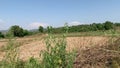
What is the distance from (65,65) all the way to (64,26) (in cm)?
63

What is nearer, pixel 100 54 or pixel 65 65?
pixel 65 65

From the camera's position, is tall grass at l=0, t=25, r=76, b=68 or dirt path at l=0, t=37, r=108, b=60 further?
dirt path at l=0, t=37, r=108, b=60

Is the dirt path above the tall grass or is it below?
below

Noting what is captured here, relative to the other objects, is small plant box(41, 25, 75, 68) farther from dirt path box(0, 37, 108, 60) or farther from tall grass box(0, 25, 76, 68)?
dirt path box(0, 37, 108, 60)

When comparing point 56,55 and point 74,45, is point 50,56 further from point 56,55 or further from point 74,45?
point 74,45

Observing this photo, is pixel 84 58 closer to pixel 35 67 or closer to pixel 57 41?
pixel 57 41

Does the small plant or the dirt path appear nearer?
the small plant

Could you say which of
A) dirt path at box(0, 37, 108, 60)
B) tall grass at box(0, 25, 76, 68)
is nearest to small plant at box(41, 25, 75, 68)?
tall grass at box(0, 25, 76, 68)

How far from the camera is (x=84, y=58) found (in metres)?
6.46

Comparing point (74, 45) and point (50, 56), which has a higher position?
point (50, 56)

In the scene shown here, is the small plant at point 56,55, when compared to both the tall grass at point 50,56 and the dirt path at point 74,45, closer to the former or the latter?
the tall grass at point 50,56

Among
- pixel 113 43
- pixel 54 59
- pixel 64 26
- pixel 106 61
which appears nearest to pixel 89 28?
pixel 113 43

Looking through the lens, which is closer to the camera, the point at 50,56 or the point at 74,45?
the point at 50,56

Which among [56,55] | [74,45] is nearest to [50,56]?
[56,55]
